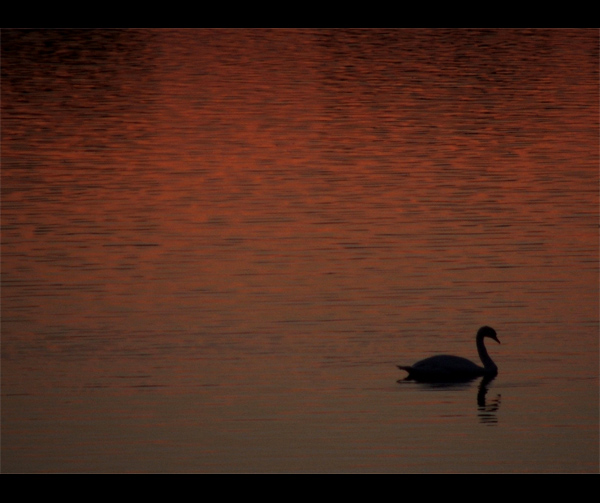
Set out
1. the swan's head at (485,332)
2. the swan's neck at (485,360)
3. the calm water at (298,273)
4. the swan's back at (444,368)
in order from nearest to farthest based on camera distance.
Result: the calm water at (298,273) < the swan's back at (444,368) < the swan's neck at (485,360) < the swan's head at (485,332)

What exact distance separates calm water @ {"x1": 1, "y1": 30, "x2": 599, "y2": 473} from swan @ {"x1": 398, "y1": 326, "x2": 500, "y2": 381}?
121 mm

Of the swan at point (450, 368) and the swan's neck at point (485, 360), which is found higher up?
the swan's neck at point (485, 360)

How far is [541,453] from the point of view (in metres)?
12.2

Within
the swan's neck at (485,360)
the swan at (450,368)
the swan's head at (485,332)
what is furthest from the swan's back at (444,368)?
the swan's head at (485,332)

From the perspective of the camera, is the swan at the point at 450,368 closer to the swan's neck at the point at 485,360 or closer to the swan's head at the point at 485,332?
the swan's neck at the point at 485,360

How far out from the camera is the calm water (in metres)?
12.7

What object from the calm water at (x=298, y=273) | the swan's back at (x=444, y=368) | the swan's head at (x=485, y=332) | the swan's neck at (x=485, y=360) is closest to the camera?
the calm water at (x=298, y=273)

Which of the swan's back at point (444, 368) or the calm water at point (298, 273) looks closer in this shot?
the calm water at point (298, 273)

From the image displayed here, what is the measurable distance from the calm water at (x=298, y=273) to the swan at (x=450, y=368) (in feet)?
0.40

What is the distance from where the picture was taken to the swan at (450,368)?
14.2m

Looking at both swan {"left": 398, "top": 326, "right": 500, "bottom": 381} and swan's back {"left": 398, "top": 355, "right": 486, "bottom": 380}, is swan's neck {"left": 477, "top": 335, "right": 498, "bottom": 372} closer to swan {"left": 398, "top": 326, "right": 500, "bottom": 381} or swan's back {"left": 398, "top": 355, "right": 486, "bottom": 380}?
swan {"left": 398, "top": 326, "right": 500, "bottom": 381}

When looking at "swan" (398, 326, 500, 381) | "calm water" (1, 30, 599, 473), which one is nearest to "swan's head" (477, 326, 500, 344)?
"swan" (398, 326, 500, 381)
